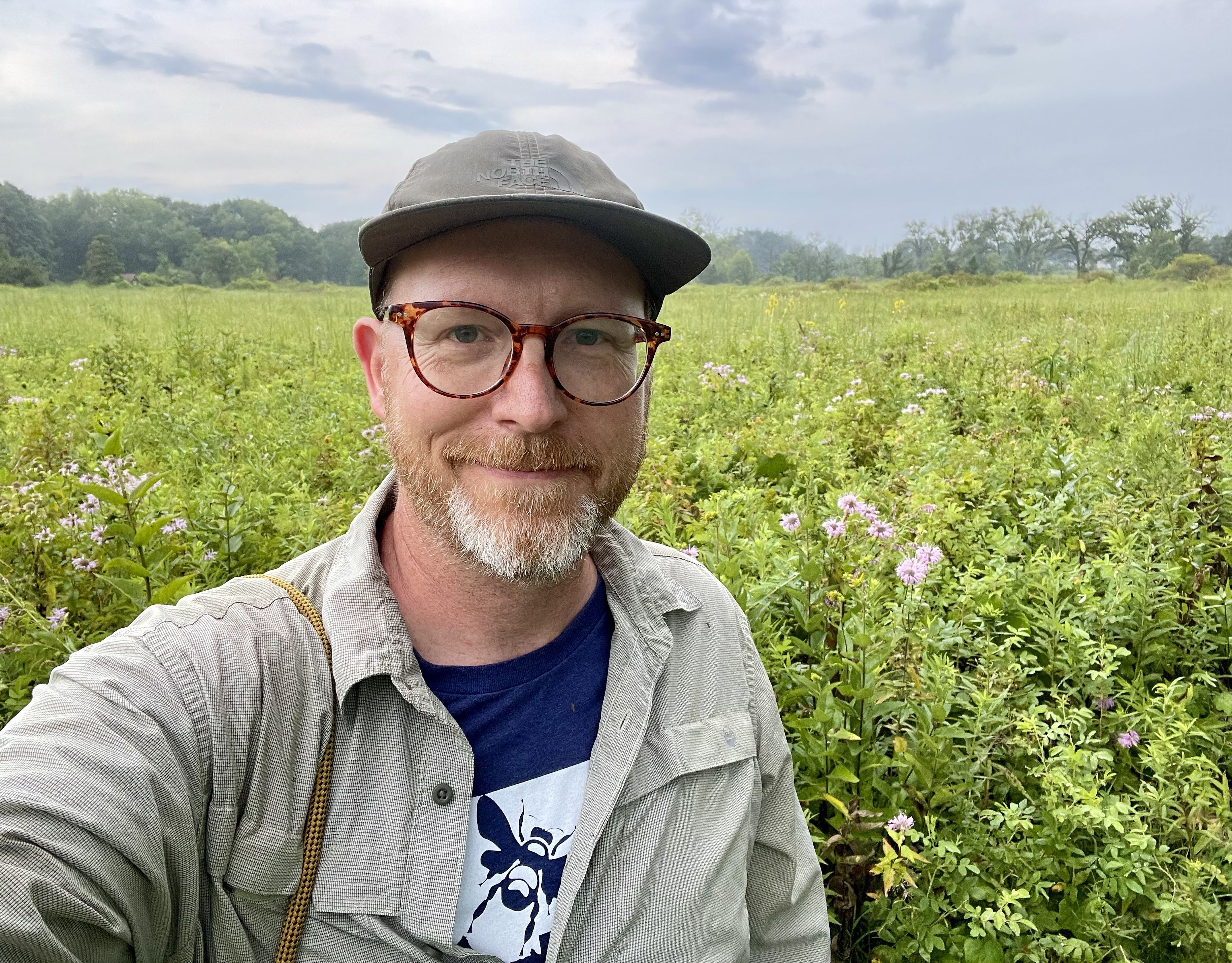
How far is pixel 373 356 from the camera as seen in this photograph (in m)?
1.47

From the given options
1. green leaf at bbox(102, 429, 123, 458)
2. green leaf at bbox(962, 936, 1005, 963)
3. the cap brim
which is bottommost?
green leaf at bbox(962, 936, 1005, 963)

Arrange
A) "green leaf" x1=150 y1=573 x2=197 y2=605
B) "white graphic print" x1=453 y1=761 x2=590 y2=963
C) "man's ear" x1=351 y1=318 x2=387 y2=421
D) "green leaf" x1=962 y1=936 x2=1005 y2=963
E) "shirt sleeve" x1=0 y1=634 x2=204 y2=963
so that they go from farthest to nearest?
1. "green leaf" x1=150 y1=573 x2=197 y2=605
2. "green leaf" x1=962 y1=936 x2=1005 y2=963
3. "man's ear" x1=351 y1=318 x2=387 y2=421
4. "white graphic print" x1=453 y1=761 x2=590 y2=963
5. "shirt sleeve" x1=0 y1=634 x2=204 y2=963

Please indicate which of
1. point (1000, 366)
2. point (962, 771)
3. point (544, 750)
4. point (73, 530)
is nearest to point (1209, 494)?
point (962, 771)

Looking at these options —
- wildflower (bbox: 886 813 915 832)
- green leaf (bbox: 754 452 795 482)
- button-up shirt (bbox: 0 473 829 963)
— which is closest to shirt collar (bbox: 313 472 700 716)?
button-up shirt (bbox: 0 473 829 963)

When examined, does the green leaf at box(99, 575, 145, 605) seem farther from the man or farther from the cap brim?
the cap brim

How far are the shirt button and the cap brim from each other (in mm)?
859

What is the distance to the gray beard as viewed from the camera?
130 cm

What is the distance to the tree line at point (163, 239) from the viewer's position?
54.1 m

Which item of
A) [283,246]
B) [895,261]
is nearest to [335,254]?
[283,246]

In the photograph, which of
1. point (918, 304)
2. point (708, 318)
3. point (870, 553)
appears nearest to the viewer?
point (870, 553)

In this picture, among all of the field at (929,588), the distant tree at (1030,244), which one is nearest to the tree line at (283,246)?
the distant tree at (1030,244)

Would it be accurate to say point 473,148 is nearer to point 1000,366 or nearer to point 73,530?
point 73,530

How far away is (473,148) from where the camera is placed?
1318 mm

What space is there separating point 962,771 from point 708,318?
1038 centimetres
